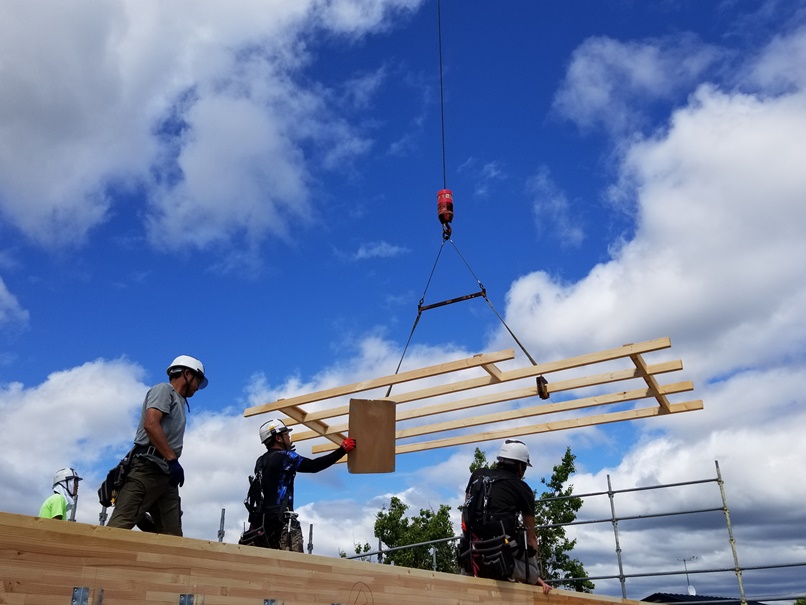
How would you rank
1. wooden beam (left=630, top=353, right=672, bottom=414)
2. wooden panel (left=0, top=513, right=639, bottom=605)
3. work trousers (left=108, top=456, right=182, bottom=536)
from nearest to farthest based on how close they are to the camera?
wooden panel (left=0, top=513, right=639, bottom=605), work trousers (left=108, top=456, right=182, bottom=536), wooden beam (left=630, top=353, right=672, bottom=414)

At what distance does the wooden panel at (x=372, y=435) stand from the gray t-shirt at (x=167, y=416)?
1541 millimetres

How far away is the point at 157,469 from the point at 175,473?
123 mm

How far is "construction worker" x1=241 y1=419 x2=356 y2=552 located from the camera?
5641mm

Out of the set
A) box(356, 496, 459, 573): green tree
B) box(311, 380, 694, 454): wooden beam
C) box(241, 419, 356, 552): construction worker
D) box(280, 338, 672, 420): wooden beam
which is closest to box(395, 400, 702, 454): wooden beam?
box(311, 380, 694, 454): wooden beam

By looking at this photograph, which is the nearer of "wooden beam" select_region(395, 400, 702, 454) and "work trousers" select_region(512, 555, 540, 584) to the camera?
"work trousers" select_region(512, 555, 540, 584)

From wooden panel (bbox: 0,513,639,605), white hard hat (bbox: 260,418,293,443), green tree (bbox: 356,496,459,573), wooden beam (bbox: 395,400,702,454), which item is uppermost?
green tree (bbox: 356,496,459,573)

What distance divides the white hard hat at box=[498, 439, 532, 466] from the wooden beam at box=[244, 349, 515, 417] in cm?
184

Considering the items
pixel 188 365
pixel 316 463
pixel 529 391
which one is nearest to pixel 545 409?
pixel 529 391

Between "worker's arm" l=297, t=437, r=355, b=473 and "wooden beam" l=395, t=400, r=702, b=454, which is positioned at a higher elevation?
"wooden beam" l=395, t=400, r=702, b=454

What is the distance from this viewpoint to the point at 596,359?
7.59m

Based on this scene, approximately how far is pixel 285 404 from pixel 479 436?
275 cm

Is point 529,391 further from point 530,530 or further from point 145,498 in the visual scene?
point 145,498

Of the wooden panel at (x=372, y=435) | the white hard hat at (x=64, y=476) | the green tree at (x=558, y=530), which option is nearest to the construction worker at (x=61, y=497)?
the white hard hat at (x=64, y=476)

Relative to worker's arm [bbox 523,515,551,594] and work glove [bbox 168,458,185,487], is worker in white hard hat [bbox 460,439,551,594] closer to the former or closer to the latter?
worker's arm [bbox 523,515,551,594]
